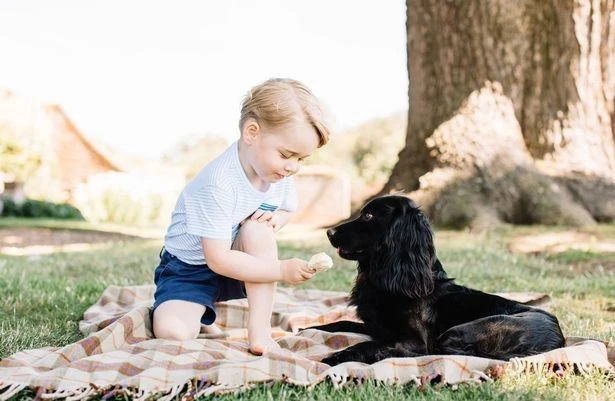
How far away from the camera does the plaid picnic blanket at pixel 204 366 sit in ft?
7.93

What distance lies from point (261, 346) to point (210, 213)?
614 mm

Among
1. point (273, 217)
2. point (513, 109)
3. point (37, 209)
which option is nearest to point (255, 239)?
point (273, 217)

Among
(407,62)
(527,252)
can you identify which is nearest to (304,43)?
(407,62)

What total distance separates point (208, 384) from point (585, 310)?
265cm

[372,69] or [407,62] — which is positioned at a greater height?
[372,69]

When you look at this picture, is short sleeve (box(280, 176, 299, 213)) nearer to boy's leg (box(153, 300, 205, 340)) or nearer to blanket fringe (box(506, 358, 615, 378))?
boy's leg (box(153, 300, 205, 340))

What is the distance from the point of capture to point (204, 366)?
263 cm

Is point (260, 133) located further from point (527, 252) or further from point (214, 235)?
point (527, 252)

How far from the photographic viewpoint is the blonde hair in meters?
3.02

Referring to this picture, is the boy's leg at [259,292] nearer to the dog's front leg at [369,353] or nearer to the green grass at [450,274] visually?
the dog's front leg at [369,353]

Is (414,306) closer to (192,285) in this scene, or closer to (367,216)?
(367,216)

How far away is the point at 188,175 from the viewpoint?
2494 cm

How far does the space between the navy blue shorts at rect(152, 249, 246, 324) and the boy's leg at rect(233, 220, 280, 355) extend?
25 cm

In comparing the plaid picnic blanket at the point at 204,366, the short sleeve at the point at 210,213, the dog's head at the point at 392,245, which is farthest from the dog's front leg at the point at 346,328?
the short sleeve at the point at 210,213
